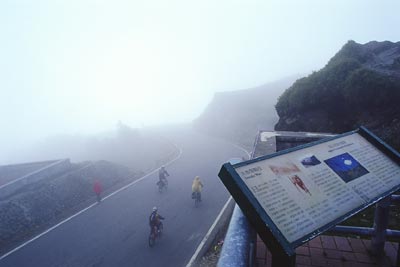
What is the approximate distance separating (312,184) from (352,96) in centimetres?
1591

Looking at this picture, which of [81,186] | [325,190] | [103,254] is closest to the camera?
[325,190]

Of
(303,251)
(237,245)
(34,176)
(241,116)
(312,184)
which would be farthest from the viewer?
(241,116)

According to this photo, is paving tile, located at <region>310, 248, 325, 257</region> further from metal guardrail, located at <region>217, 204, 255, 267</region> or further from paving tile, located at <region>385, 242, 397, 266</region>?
metal guardrail, located at <region>217, 204, 255, 267</region>

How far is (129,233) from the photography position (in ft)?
41.4

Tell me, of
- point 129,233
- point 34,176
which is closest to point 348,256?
point 129,233

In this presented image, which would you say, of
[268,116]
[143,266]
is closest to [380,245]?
[143,266]

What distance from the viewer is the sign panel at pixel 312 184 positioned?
2384mm

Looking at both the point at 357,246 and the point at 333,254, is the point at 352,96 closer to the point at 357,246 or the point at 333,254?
the point at 357,246

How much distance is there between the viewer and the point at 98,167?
23203mm

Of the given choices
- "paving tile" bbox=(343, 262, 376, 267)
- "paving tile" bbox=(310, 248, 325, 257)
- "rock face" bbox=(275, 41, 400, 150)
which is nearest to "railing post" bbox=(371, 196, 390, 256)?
"paving tile" bbox=(343, 262, 376, 267)

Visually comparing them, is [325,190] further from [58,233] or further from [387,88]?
[387,88]

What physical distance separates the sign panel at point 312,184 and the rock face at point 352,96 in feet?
38.4

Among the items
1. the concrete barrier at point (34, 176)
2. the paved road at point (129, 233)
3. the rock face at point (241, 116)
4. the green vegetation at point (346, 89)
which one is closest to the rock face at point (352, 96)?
the green vegetation at point (346, 89)

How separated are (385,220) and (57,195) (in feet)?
59.8
